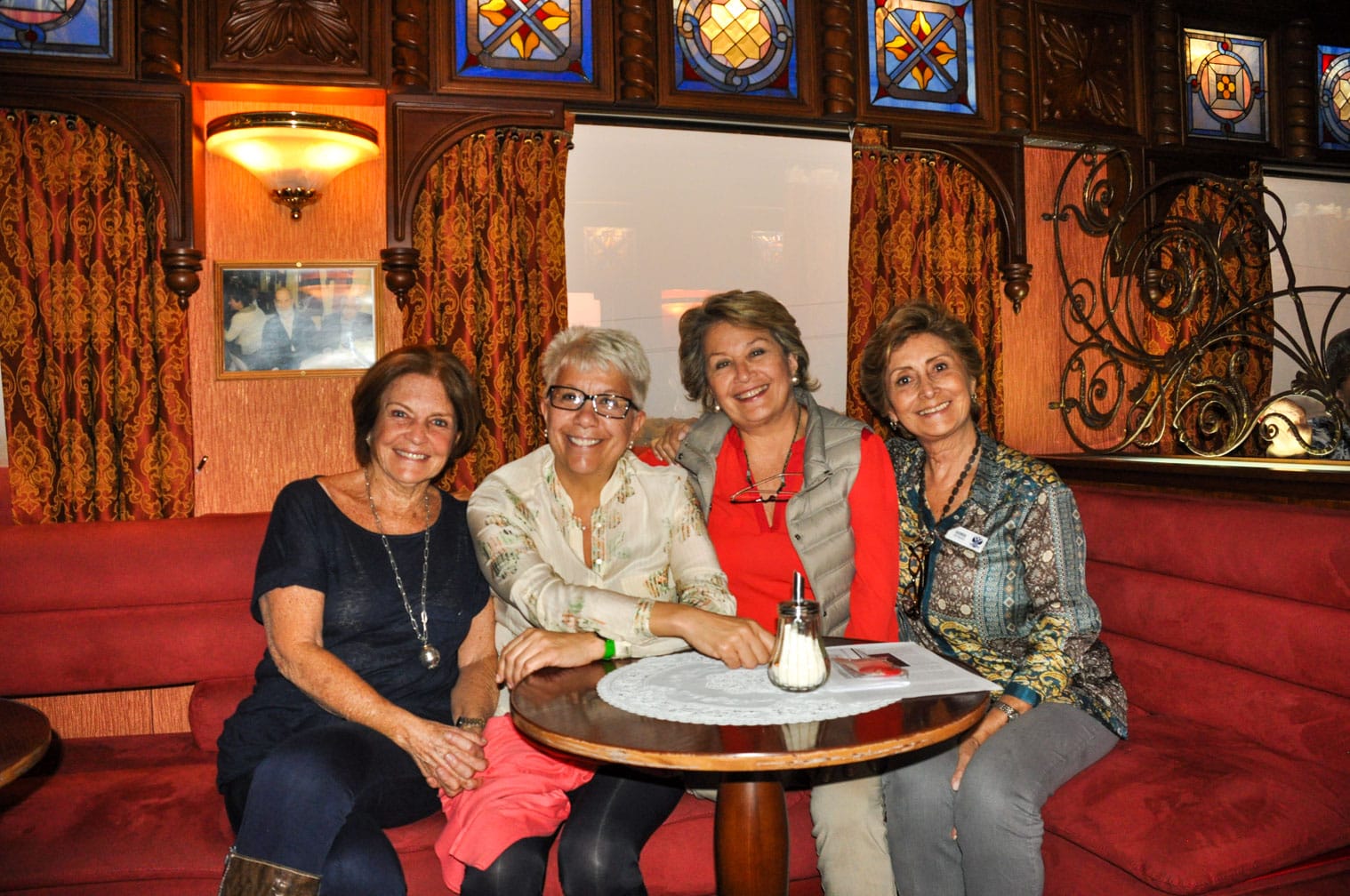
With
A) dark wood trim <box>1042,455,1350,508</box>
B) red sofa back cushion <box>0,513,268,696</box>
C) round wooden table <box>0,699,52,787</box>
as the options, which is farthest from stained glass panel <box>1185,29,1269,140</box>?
round wooden table <box>0,699,52,787</box>

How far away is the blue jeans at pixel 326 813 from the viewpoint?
1.71 meters

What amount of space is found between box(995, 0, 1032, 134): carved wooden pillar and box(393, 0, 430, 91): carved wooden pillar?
2.45 m

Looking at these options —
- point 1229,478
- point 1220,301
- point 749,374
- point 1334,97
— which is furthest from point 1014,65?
point 749,374

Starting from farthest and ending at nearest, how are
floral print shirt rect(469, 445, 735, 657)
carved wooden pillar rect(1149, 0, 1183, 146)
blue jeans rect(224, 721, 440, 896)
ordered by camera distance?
carved wooden pillar rect(1149, 0, 1183, 146) → floral print shirt rect(469, 445, 735, 657) → blue jeans rect(224, 721, 440, 896)

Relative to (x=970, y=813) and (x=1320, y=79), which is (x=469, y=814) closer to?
(x=970, y=813)

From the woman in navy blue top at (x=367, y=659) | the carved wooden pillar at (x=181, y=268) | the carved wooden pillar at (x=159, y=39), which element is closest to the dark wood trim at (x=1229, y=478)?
the woman in navy blue top at (x=367, y=659)

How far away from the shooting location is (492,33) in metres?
3.69

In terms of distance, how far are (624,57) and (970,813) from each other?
10.0 ft

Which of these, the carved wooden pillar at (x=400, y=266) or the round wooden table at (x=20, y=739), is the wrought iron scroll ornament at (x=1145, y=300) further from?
the round wooden table at (x=20, y=739)

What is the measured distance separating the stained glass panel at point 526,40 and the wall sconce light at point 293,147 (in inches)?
20.2

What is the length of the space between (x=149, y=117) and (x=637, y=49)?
1791 mm

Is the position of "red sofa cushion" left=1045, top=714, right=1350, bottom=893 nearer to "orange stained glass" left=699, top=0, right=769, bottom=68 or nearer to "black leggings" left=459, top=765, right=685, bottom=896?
"black leggings" left=459, top=765, right=685, bottom=896

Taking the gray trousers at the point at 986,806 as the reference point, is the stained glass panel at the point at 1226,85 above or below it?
above

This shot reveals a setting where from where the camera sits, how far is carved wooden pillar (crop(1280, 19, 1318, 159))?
4.61 metres
